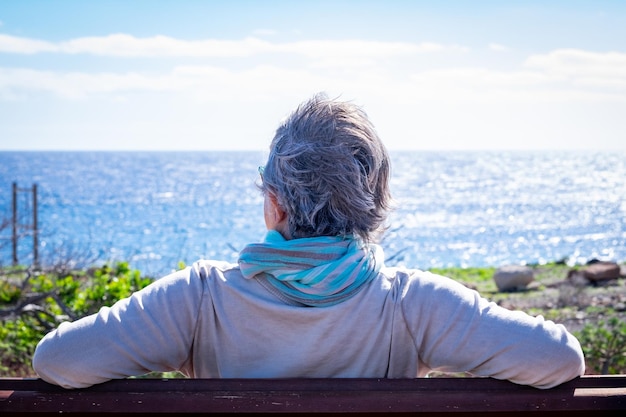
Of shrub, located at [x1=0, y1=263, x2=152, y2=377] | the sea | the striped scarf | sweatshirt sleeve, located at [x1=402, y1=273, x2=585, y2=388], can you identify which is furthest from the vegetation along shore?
the striped scarf

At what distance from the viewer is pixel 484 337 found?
153 cm

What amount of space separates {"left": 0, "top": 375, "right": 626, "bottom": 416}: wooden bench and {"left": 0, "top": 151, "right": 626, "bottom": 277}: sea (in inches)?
18.4

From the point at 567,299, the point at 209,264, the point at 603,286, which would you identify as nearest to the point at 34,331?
the point at 209,264

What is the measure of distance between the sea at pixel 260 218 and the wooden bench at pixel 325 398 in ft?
1.53

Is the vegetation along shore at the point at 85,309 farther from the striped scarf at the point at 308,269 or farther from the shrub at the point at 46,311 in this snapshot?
the striped scarf at the point at 308,269

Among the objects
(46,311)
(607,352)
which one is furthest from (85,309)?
(607,352)

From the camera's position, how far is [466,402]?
1425mm

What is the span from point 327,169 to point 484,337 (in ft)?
1.54

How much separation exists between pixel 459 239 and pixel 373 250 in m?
31.8

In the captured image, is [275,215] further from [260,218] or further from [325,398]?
[260,218]

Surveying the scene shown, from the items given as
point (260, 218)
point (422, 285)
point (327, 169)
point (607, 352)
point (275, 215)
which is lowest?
point (260, 218)

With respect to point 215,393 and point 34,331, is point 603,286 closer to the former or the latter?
point 34,331

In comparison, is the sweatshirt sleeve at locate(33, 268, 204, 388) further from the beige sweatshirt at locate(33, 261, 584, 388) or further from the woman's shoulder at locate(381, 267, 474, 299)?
the woman's shoulder at locate(381, 267, 474, 299)

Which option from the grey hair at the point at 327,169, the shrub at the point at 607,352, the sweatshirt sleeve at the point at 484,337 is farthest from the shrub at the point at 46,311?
the sweatshirt sleeve at the point at 484,337
